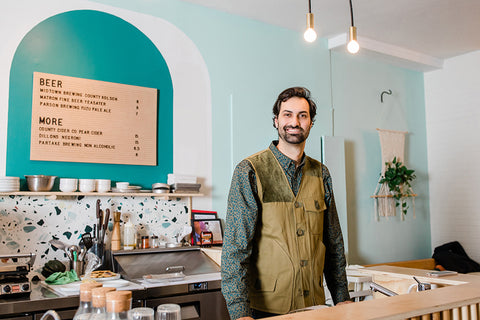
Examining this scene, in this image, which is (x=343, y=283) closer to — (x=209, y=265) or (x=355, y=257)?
(x=209, y=265)

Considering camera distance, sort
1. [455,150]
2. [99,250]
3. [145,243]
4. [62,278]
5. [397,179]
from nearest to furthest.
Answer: [62,278]
[99,250]
[145,243]
[397,179]
[455,150]

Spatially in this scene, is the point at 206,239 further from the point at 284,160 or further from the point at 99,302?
the point at 99,302

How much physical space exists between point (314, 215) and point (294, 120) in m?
0.46

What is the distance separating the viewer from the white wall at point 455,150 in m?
5.45

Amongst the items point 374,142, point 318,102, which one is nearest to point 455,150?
point 374,142

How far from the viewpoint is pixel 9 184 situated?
294cm

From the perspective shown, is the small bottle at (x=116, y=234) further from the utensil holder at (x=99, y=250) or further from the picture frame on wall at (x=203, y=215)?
the picture frame on wall at (x=203, y=215)

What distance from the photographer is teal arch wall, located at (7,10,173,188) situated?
316 centimetres

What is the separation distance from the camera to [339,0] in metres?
3.98

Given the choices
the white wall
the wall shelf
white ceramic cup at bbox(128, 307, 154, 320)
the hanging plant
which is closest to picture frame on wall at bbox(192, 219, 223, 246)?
the wall shelf

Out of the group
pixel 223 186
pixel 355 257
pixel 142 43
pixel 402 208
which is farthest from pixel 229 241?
pixel 402 208

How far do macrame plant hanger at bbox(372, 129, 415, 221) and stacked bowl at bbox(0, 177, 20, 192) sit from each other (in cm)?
375

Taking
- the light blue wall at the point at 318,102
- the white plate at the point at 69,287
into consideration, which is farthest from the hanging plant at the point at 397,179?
the white plate at the point at 69,287

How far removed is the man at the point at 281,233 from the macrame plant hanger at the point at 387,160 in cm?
323
